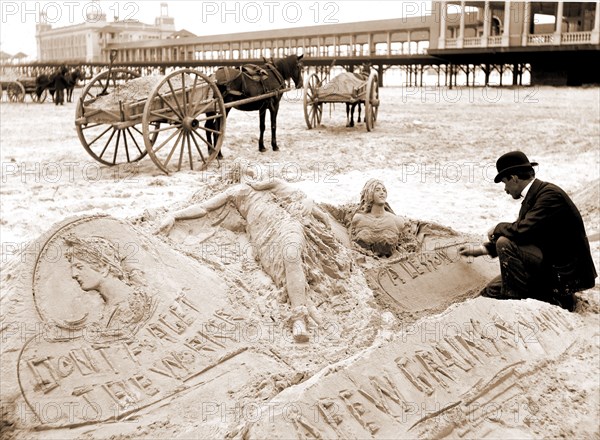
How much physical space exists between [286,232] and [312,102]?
34.4ft

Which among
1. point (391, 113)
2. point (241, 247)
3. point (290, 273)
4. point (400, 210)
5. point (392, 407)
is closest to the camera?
point (392, 407)

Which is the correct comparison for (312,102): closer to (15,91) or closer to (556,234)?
(556,234)

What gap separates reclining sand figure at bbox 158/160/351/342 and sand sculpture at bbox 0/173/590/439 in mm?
19

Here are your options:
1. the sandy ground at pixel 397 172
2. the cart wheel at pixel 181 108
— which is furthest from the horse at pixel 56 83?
the cart wheel at pixel 181 108

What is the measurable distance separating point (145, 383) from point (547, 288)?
2546 mm

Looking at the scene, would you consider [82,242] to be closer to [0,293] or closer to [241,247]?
[0,293]

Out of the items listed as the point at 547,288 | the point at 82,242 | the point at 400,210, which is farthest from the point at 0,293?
the point at 400,210

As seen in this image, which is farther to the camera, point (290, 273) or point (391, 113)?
point (391, 113)

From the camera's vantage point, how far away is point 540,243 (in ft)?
13.0

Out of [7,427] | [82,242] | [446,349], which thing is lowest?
[7,427]

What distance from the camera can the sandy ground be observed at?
13.4ft

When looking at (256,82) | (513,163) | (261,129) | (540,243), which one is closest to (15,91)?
(261,129)

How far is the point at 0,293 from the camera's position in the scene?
3734mm

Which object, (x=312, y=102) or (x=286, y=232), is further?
(x=312, y=102)
